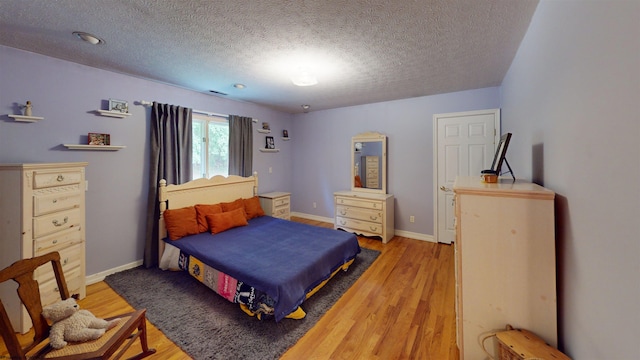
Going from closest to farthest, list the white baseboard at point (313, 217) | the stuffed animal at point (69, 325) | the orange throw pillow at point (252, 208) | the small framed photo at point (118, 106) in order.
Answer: the stuffed animal at point (69, 325)
the small framed photo at point (118, 106)
the orange throw pillow at point (252, 208)
the white baseboard at point (313, 217)

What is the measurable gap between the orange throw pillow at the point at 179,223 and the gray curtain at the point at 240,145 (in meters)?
1.17

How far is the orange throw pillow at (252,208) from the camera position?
3.78 metres

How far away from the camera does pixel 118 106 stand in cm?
277

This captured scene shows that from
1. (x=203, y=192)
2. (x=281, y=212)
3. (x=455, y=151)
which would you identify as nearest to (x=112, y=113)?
(x=203, y=192)

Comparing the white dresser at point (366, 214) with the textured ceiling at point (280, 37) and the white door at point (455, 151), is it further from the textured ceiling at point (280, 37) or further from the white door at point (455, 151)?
the textured ceiling at point (280, 37)

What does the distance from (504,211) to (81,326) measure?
8.14ft

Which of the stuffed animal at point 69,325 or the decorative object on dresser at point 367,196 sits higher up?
the decorative object on dresser at point 367,196

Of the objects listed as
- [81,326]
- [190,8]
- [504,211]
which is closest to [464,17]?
[504,211]

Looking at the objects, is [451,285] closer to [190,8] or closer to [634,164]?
[634,164]

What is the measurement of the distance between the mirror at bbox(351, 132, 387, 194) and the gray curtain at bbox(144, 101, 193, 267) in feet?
9.27

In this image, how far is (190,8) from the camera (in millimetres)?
1630

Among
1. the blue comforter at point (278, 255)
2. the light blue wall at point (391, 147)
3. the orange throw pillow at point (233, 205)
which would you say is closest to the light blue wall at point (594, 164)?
the blue comforter at point (278, 255)

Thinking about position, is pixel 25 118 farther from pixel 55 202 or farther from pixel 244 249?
pixel 244 249

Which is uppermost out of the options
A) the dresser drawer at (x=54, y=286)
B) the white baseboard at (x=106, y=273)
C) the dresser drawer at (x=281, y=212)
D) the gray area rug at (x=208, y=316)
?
the dresser drawer at (x=281, y=212)
